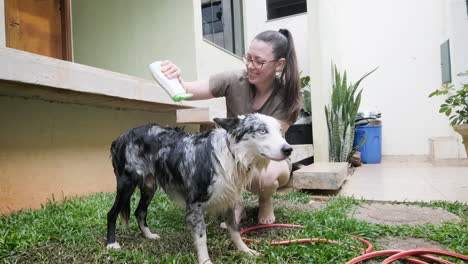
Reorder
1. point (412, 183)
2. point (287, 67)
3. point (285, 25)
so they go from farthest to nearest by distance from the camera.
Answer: point (285, 25)
point (412, 183)
point (287, 67)

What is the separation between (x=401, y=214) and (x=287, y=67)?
1.51 meters

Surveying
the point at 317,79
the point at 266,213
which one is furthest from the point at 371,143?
the point at 266,213

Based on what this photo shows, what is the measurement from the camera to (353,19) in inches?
252

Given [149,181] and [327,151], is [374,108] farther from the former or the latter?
[149,181]

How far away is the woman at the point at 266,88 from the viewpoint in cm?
198

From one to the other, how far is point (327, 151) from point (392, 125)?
2.31 meters

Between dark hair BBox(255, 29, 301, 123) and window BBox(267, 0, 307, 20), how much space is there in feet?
17.3

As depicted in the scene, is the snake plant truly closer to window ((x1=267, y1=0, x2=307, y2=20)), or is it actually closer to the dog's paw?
window ((x1=267, y1=0, x2=307, y2=20))

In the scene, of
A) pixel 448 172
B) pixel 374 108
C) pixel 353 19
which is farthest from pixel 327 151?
pixel 353 19

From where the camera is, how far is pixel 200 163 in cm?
159

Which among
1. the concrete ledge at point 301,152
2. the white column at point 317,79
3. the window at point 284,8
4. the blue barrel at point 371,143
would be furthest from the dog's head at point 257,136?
the window at point 284,8

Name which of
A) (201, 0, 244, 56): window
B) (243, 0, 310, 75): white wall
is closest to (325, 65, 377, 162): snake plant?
(243, 0, 310, 75): white wall

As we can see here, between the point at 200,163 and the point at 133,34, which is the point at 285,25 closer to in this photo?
the point at 133,34

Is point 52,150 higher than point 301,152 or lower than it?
higher
